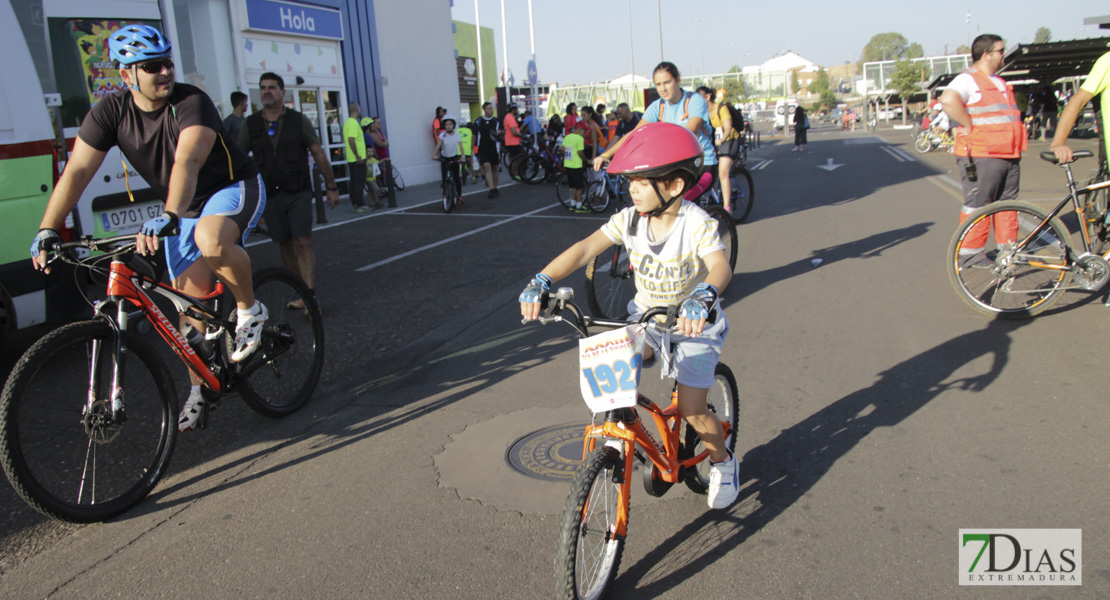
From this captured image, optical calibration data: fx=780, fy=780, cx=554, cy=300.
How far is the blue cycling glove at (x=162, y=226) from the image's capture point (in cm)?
343

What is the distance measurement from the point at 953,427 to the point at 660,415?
195 centimetres

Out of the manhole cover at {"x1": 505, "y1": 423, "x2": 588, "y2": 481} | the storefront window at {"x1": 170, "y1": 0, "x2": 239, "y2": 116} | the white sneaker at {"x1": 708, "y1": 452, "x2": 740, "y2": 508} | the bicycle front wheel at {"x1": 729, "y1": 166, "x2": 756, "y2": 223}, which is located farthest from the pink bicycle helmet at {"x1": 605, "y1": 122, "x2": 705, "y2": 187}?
the storefront window at {"x1": 170, "y1": 0, "x2": 239, "y2": 116}

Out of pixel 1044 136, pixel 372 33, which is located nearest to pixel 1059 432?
pixel 372 33

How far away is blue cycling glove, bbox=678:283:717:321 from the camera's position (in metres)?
2.37

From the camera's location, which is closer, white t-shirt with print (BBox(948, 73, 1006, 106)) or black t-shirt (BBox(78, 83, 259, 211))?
black t-shirt (BBox(78, 83, 259, 211))

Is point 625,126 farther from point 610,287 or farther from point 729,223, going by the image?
point 610,287

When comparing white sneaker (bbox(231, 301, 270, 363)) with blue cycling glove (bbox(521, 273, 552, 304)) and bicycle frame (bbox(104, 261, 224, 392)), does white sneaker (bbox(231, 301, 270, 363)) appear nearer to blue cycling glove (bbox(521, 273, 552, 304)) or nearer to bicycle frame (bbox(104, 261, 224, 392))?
bicycle frame (bbox(104, 261, 224, 392))

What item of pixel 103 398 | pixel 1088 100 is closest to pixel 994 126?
pixel 1088 100

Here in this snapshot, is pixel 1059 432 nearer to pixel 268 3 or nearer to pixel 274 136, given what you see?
pixel 274 136

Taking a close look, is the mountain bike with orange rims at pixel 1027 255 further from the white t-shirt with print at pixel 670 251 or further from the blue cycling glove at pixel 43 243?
the blue cycling glove at pixel 43 243

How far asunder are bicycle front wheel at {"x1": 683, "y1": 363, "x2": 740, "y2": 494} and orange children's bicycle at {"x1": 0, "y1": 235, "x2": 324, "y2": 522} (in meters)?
2.43

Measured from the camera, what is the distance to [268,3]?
16.2 meters

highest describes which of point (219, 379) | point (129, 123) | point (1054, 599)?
point (129, 123)

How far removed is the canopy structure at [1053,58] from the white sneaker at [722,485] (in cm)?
2249
